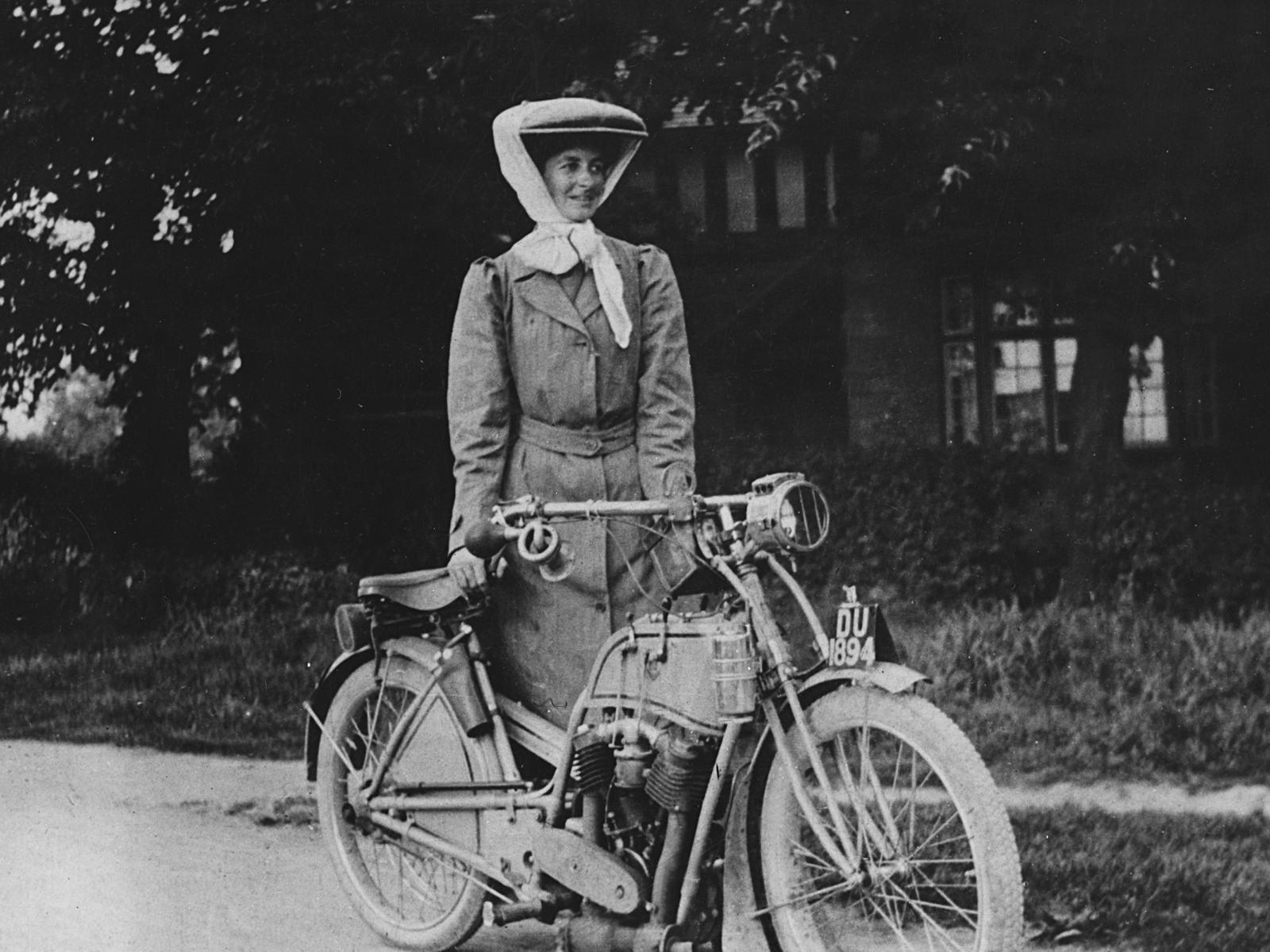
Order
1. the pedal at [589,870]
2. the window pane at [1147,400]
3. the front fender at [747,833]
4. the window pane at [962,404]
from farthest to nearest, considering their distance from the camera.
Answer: the window pane at [962,404], the window pane at [1147,400], the pedal at [589,870], the front fender at [747,833]

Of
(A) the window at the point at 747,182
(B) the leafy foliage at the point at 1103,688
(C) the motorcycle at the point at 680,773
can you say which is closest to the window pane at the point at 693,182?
(A) the window at the point at 747,182

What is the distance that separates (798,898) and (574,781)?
2.38 feet

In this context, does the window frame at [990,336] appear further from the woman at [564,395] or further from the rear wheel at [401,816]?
the rear wheel at [401,816]

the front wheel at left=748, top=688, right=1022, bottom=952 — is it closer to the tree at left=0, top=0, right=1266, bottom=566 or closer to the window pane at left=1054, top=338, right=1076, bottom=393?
the window pane at left=1054, top=338, right=1076, bottom=393

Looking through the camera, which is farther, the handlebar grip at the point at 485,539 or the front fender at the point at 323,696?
the front fender at the point at 323,696

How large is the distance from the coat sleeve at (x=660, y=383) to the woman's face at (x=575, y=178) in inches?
9.3

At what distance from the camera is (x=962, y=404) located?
652 centimetres

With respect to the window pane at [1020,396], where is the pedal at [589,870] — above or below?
below

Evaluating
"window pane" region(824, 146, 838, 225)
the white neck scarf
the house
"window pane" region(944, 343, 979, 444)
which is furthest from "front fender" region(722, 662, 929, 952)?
"window pane" region(824, 146, 838, 225)

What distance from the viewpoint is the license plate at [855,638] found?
3.21 m

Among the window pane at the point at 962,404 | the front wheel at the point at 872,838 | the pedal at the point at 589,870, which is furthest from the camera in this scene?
the window pane at the point at 962,404

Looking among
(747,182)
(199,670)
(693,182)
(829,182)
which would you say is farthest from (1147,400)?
(199,670)

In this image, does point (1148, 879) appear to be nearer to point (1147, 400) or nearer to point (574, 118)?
point (1147, 400)

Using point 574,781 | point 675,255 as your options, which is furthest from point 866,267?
point 574,781
